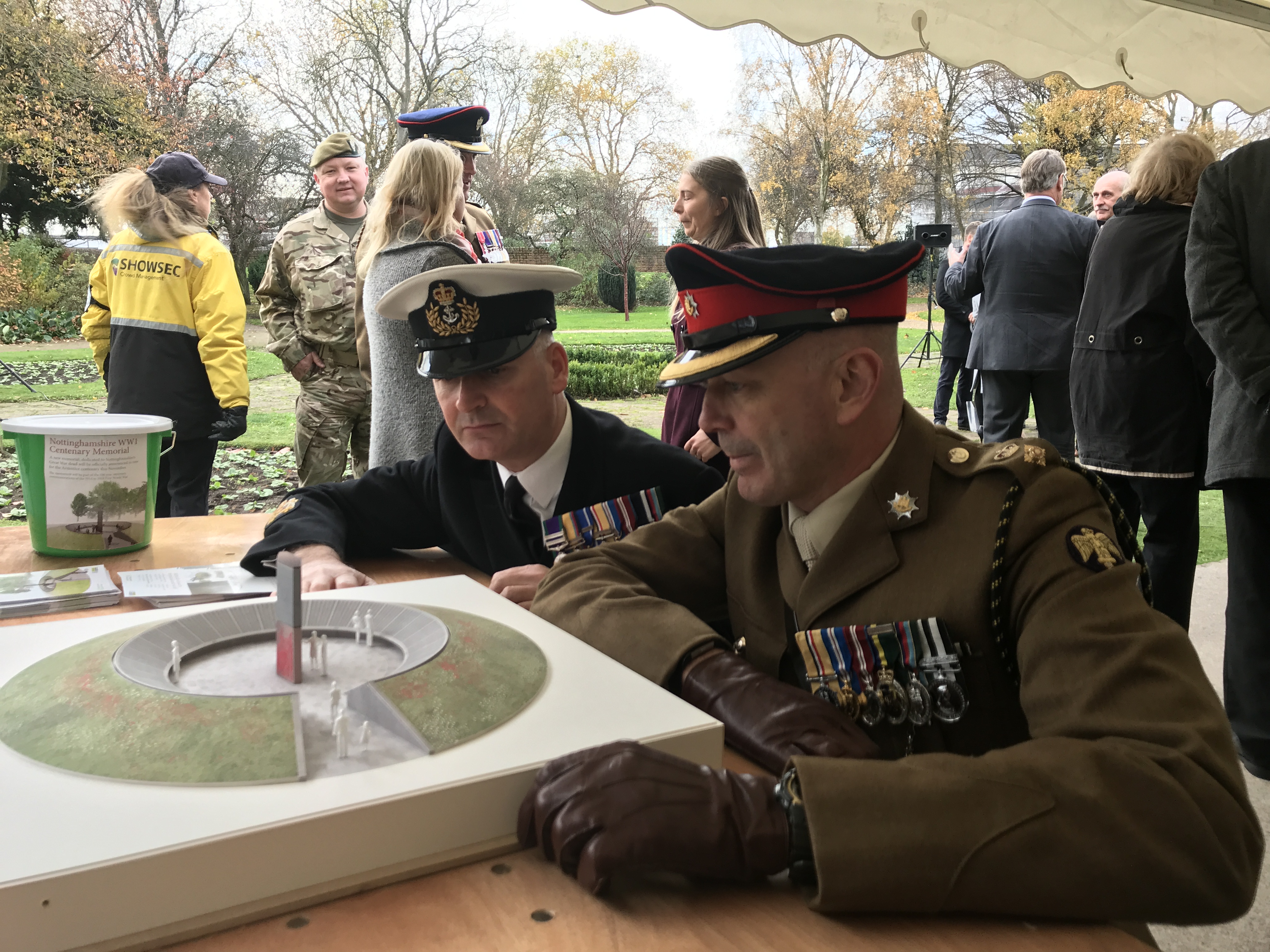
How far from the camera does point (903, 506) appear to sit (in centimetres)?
121

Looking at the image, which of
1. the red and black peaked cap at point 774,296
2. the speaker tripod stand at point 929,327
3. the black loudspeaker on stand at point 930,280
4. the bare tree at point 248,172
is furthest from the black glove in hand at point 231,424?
the speaker tripod stand at point 929,327

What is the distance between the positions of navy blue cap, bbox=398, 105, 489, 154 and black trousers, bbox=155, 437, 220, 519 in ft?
4.55

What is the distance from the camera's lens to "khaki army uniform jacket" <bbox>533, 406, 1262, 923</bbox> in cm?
76

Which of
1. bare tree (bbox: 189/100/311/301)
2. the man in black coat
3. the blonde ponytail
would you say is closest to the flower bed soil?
bare tree (bbox: 189/100/311/301)

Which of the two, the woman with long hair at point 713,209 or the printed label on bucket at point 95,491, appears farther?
the woman with long hair at point 713,209

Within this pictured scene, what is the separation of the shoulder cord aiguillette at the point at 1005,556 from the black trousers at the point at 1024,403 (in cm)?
397

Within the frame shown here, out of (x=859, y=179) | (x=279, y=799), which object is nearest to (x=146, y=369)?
(x=279, y=799)

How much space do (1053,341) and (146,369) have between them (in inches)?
154

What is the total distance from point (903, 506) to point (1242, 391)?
1.79 m

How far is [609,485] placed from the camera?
6.16 ft

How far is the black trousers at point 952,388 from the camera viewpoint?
7395mm

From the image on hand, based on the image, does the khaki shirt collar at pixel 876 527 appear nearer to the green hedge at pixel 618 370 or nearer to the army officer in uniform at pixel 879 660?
the army officer in uniform at pixel 879 660

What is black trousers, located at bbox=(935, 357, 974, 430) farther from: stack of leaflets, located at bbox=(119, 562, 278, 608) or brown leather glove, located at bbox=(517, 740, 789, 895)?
brown leather glove, located at bbox=(517, 740, 789, 895)

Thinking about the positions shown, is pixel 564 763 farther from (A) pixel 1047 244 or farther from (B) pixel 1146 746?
(A) pixel 1047 244
